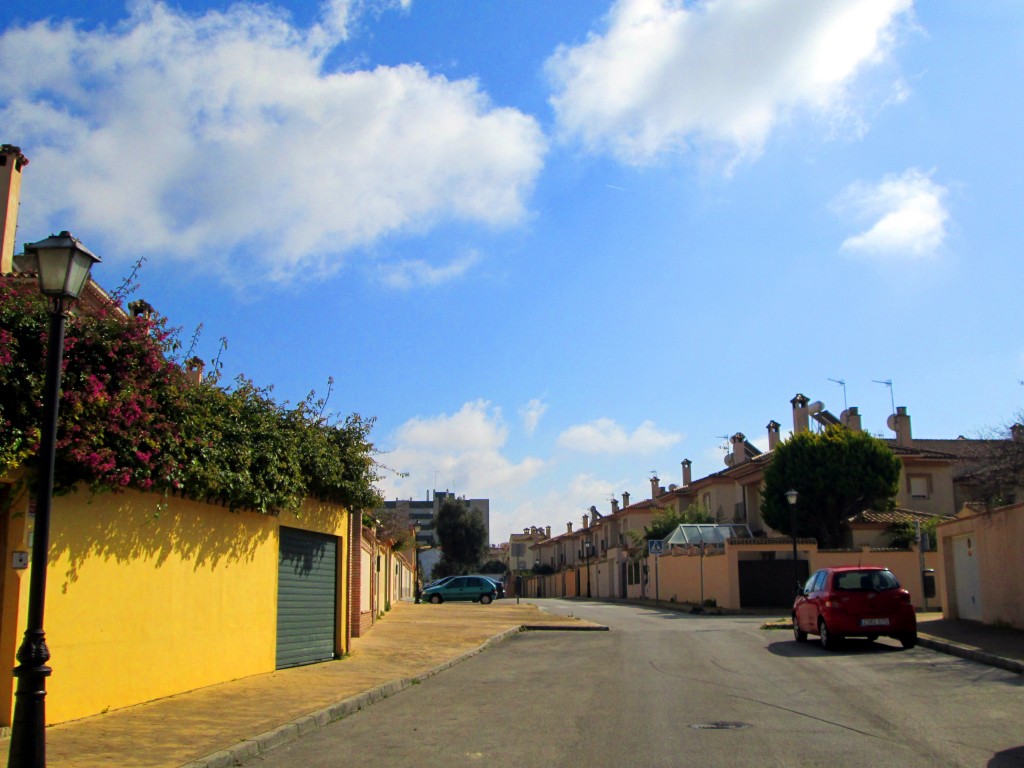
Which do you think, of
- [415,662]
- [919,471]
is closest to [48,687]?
[415,662]

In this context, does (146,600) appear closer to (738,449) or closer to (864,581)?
(864,581)

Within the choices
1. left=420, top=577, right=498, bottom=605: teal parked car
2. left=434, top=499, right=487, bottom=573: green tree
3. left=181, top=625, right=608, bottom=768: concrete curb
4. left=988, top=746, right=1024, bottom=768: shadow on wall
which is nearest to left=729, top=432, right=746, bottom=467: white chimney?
left=420, top=577, right=498, bottom=605: teal parked car

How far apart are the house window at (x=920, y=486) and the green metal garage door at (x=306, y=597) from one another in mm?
35223

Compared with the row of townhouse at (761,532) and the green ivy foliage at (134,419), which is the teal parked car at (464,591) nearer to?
the row of townhouse at (761,532)

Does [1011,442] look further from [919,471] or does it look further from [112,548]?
[919,471]

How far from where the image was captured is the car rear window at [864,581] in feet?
58.2

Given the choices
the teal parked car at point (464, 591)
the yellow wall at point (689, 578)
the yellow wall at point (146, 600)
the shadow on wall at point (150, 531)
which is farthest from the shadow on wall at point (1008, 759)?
the teal parked car at point (464, 591)

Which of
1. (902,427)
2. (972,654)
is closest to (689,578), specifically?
(902,427)

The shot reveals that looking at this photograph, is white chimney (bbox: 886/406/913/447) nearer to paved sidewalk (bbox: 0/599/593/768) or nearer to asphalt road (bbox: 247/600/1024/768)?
asphalt road (bbox: 247/600/1024/768)

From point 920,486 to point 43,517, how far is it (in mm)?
44737

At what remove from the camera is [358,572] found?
22.5 m

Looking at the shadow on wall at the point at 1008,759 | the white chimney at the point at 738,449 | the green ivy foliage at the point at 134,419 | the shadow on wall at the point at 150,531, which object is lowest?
the shadow on wall at the point at 1008,759

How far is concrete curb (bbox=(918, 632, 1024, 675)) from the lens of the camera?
1394cm

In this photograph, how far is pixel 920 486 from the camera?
45219 millimetres
